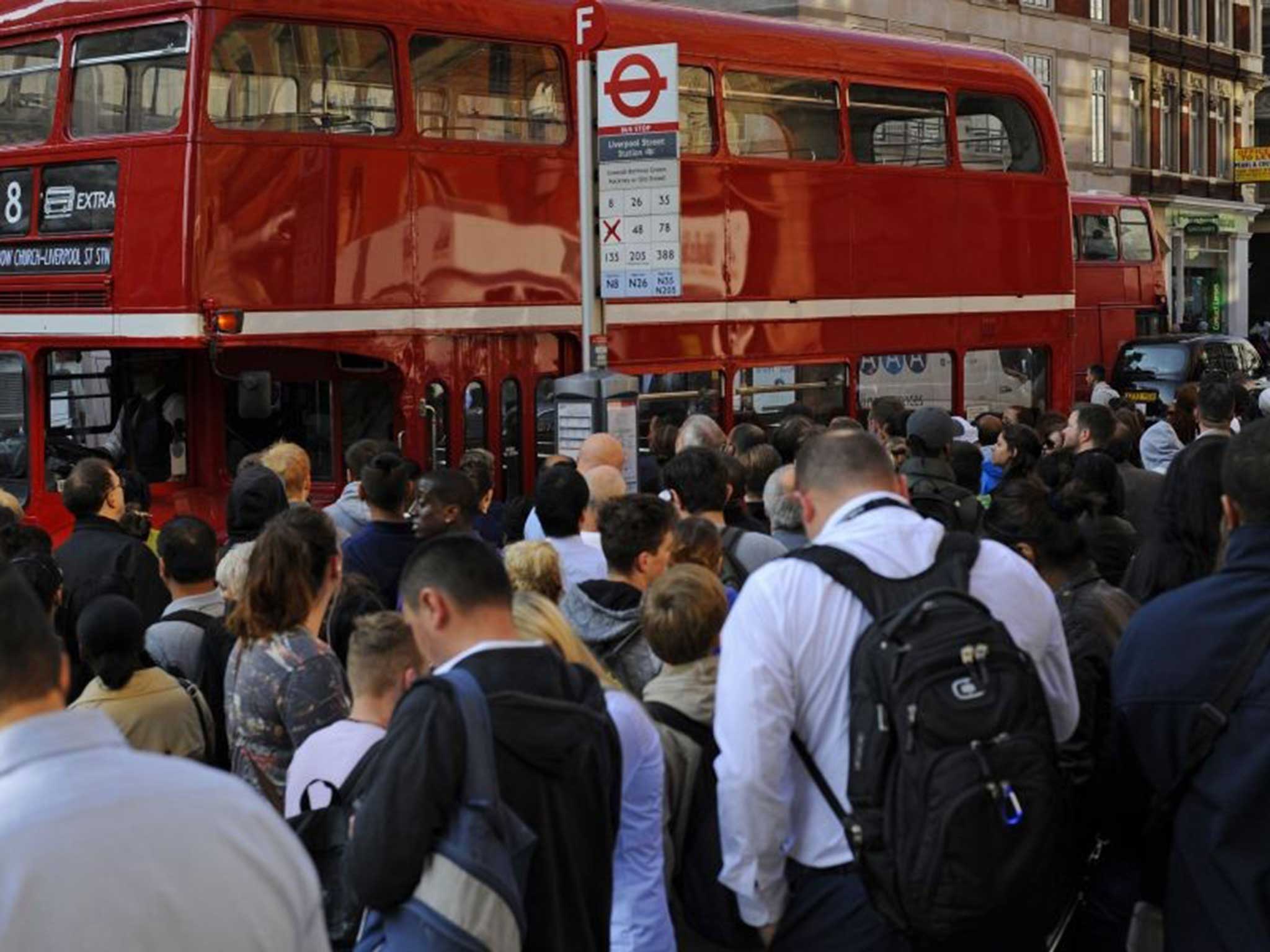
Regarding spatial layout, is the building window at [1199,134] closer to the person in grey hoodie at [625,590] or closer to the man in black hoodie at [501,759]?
the person in grey hoodie at [625,590]

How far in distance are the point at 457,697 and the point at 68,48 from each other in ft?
28.8

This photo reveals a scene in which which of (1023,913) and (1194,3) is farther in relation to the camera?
(1194,3)

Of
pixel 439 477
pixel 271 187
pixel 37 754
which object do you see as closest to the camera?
pixel 37 754

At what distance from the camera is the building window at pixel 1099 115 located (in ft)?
136

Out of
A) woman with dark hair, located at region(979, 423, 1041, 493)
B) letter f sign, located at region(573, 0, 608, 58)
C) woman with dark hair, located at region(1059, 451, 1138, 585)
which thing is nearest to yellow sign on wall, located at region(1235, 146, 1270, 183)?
letter f sign, located at region(573, 0, 608, 58)

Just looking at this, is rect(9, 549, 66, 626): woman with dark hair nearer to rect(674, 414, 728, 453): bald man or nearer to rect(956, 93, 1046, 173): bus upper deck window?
rect(674, 414, 728, 453): bald man

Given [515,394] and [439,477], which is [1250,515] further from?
[515,394]

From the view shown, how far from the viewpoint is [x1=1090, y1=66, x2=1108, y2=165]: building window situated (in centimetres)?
4134

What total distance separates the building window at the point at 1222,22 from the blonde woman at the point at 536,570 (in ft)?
152

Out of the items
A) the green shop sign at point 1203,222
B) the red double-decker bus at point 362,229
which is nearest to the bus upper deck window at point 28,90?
the red double-decker bus at point 362,229

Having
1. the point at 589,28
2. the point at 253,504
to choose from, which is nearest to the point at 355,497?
the point at 253,504

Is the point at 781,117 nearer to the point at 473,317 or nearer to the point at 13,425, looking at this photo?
the point at 473,317

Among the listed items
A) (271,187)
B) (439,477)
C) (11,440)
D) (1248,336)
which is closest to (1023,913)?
(439,477)

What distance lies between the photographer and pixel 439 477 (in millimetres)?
7527
